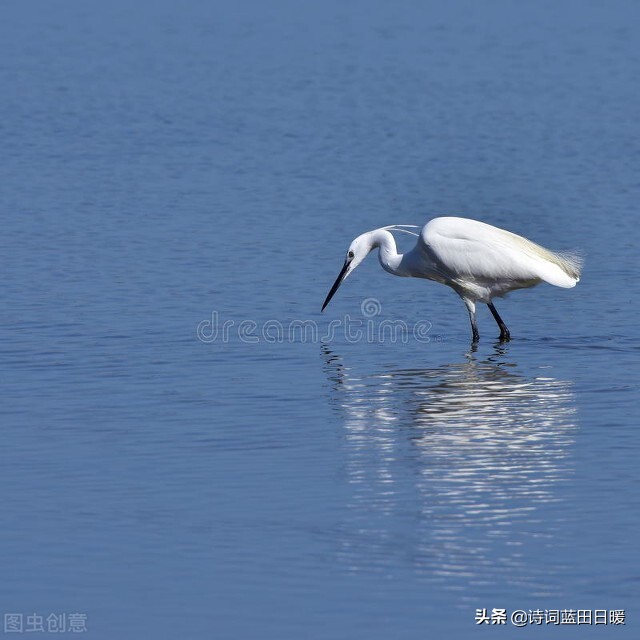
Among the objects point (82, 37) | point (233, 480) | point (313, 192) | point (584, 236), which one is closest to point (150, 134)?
point (313, 192)

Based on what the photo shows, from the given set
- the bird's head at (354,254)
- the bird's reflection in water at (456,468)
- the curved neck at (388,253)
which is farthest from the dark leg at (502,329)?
the bird's head at (354,254)

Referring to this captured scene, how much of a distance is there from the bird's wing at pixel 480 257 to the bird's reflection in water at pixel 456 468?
A: 1.38 m

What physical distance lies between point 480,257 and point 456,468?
575cm

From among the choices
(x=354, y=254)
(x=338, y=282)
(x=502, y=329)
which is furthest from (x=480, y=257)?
(x=338, y=282)

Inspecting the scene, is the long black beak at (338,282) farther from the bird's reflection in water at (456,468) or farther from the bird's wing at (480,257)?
the bird's reflection in water at (456,468)

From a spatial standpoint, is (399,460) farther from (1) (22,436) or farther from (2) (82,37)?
(2) (82,37)

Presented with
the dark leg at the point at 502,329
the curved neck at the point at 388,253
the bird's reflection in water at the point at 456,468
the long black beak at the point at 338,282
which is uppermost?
the curved neck at the point at 388,253

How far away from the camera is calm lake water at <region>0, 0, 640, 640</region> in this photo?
8625 millimetres

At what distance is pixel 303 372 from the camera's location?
1442 cm

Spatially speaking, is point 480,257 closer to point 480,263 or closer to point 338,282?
point 480,263

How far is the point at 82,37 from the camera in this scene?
48.4 m

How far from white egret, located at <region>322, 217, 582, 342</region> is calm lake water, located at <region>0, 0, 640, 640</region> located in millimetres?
506

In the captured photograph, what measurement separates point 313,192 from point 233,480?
1506 centimetres

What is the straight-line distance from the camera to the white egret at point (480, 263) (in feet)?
53.5
